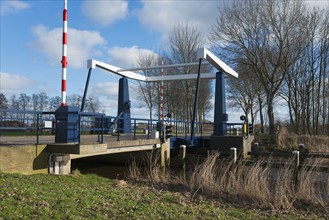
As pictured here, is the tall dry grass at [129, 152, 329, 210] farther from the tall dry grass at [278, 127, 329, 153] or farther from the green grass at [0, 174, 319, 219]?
the tall dry grass at [278, 127, 329, 153]

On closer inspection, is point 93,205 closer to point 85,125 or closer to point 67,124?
point 67,124

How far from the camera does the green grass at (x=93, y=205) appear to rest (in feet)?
16.3

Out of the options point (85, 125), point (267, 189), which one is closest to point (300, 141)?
point (85, 125)

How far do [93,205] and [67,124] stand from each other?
11.6ft

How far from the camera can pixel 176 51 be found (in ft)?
97.5

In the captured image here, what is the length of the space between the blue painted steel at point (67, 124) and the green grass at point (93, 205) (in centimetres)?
148

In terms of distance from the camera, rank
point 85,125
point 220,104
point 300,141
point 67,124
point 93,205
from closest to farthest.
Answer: point 93,205 < point 67,124 < point 85,125 < point 220,104 < point 300,141

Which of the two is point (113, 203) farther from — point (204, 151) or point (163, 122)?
point (204, 151)

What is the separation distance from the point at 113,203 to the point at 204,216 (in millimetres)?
1596

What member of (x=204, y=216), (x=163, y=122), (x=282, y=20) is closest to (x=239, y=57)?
(x=282, y=20)

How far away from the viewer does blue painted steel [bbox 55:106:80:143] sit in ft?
28.5

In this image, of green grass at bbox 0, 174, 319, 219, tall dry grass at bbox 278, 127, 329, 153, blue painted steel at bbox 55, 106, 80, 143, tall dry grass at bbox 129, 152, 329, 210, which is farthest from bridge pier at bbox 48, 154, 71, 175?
tall dry grass at bbox 278, 127, 329, 153

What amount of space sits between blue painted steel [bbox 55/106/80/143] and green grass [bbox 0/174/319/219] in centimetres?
148

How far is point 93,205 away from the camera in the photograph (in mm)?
5586
